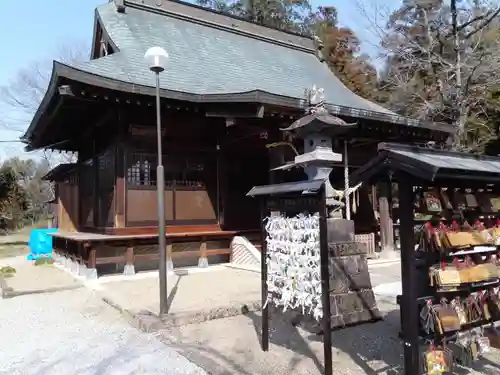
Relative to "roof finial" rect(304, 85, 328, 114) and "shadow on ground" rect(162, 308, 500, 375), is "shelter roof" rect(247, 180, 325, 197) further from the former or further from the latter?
"roof finial" rect(304, 85, 328, 114)

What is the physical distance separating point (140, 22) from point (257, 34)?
4320 millimetres

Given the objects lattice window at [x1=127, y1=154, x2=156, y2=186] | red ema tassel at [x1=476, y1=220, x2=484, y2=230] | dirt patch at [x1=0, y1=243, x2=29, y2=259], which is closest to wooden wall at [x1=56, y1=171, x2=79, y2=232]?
dirt patch at [x1=0, y1=243, x2=29, y2=259]

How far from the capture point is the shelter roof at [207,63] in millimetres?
7133

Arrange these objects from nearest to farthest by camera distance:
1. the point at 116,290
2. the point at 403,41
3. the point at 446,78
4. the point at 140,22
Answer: the point at 116,290 < the point at 140,22 < the point at 446,78 < the point at 403,41

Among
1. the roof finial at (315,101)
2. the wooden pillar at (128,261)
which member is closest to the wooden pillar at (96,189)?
the wooden pillar at (128,261)

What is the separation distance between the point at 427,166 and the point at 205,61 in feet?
28.8

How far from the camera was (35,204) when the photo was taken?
3356cm

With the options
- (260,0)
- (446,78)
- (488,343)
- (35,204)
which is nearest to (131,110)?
(488,343)

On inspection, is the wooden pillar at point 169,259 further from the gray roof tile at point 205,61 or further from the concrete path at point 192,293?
the gray roof tile at point 205,61

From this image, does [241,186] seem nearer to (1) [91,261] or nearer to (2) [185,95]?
(2) [185,95]

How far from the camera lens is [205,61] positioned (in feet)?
33.8

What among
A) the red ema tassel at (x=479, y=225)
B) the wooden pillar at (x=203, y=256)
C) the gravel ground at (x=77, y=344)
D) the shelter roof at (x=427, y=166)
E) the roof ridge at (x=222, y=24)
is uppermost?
the roof ridge at (x=222, y=24)

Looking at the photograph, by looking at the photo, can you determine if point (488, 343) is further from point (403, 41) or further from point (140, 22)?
point (403, 41)

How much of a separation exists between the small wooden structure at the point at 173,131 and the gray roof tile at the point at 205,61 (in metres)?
0.05
